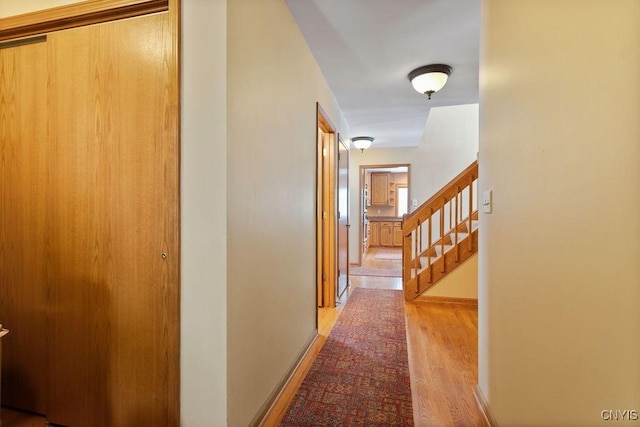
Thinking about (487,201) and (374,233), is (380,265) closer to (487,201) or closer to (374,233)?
(374,233)

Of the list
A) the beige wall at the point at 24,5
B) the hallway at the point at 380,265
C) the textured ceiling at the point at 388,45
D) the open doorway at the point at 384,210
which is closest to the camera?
the beige wall at the point at 24,5

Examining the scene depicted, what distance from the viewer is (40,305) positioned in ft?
5.15

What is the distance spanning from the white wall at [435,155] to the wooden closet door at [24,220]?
5042 mm

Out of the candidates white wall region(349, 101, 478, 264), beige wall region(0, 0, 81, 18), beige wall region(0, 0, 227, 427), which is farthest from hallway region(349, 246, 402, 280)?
beige wall region(0, 0, 81, 18)

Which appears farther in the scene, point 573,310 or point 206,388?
point 206,388

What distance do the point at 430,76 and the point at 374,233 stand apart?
6.62 metres

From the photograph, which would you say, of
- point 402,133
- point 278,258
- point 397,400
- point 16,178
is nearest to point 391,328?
point 397,400

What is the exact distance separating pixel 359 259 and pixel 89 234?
202 inches

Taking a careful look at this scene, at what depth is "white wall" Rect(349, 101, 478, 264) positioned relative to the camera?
5.54 meters

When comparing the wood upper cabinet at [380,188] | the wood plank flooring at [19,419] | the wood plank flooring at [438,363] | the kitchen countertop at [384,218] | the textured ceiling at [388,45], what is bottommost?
the wood plank flooring at [438,363]

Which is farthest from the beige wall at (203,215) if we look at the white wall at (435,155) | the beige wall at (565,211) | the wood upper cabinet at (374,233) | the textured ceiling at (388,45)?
the wood upper cabinet at (374,233)

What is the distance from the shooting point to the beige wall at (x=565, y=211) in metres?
0.70

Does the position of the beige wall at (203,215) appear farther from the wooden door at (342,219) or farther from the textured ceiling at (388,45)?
the wooden door at (342,219)

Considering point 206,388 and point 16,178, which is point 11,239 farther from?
point 206,388
